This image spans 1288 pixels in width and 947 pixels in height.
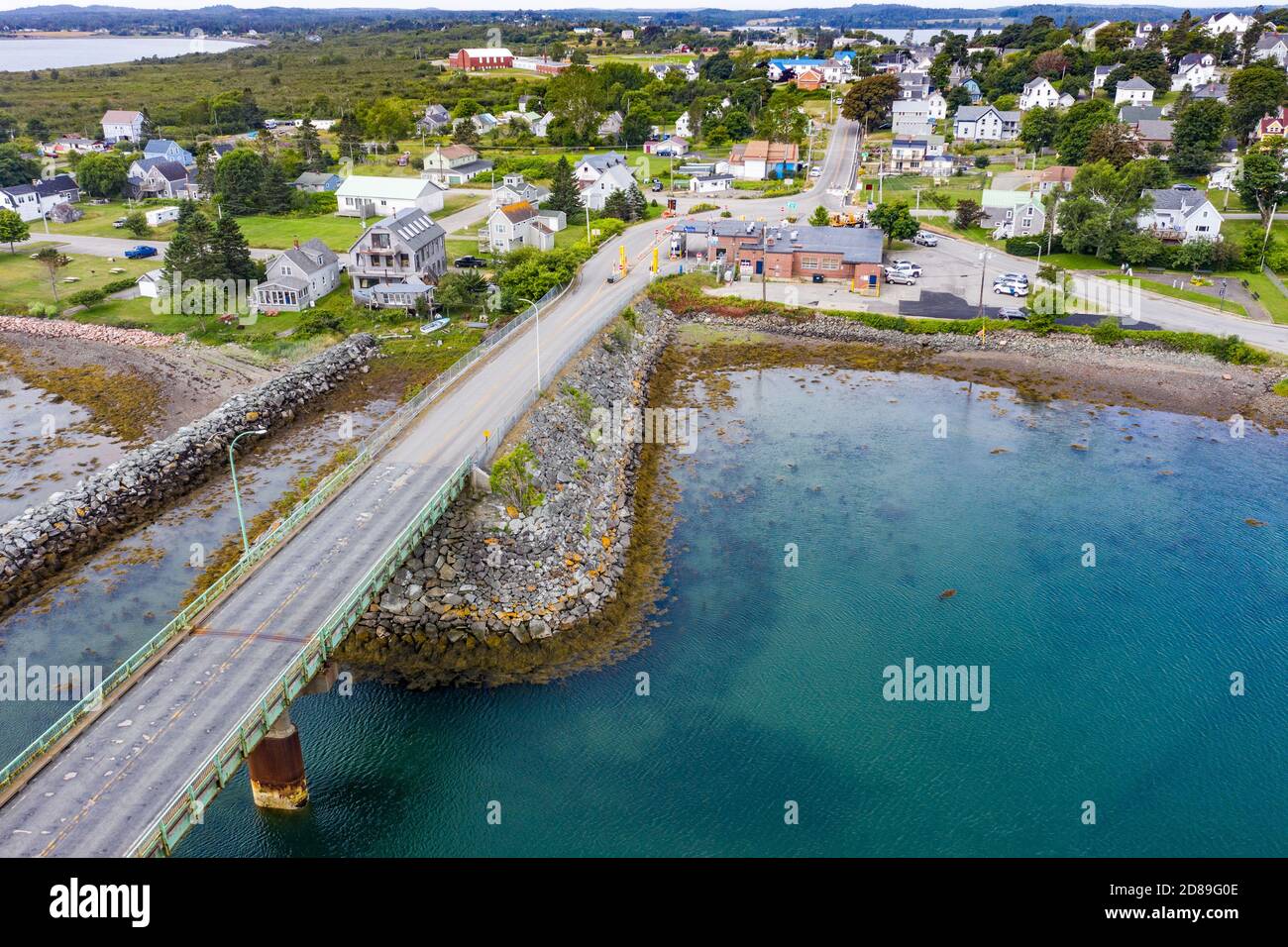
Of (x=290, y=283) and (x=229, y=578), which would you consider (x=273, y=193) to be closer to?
(x=290, y=283)

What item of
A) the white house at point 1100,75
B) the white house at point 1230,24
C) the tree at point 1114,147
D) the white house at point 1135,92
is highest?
the white house at point 1230,24

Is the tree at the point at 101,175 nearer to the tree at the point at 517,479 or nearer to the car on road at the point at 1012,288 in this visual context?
the tree at the point at 517,479

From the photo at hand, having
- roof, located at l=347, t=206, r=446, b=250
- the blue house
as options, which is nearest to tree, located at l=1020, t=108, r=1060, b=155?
roof, located at l=347, t=206, r=446, b=250

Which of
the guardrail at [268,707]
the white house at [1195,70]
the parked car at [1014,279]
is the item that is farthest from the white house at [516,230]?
the white house at [1195,70]

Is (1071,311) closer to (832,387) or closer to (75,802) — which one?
(832,387)

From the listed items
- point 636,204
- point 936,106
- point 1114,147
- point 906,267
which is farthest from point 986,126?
point 906,267
